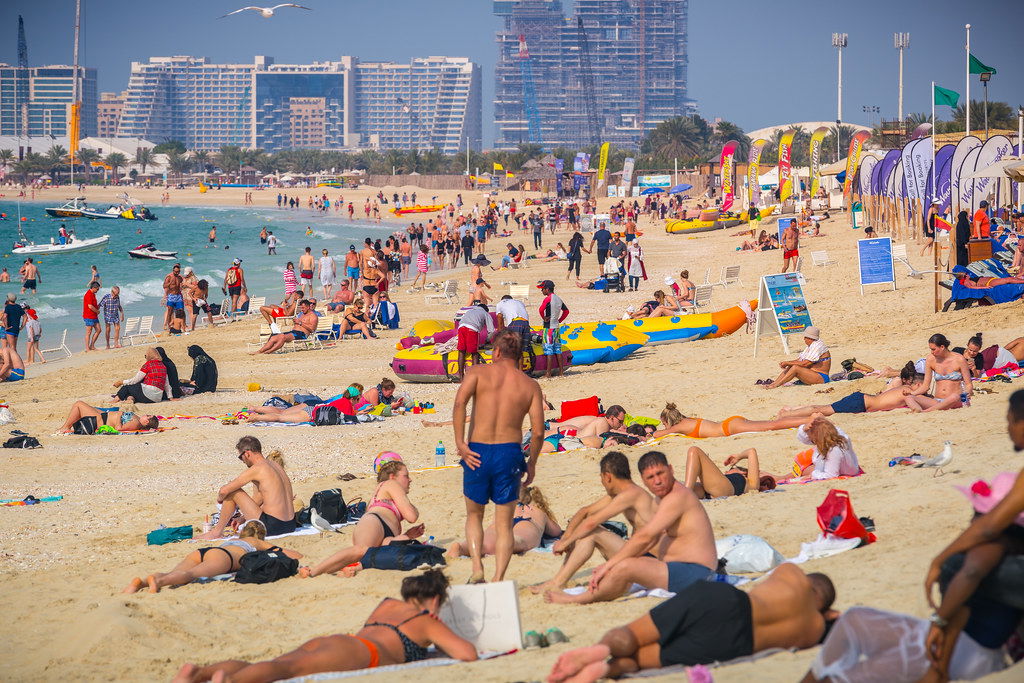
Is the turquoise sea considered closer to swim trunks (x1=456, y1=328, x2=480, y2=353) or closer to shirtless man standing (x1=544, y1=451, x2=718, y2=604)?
swim trunks (x1=456, y1=328, x2=480, y2=353)

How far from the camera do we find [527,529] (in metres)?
6.76

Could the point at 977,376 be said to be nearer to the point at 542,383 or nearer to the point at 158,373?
the point at 542,383

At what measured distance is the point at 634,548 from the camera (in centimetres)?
544

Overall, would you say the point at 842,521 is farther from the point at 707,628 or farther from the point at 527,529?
the point at 527,529

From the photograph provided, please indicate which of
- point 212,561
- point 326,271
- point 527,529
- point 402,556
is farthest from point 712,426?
point 326,271

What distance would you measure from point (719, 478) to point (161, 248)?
169ft

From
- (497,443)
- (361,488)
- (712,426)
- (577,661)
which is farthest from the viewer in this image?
(712,426)

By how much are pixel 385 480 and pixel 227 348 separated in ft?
37.3

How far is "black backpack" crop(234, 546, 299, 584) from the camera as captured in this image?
6547 millimetres

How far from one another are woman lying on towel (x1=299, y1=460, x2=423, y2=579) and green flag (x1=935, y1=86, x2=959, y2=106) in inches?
851

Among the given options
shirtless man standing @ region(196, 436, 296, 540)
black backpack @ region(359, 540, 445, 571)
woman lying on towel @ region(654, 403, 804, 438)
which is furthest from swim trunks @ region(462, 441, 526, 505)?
woman lying on towel @ region(654, 403, 804, 438)

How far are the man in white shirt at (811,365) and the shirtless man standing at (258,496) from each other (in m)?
6.02

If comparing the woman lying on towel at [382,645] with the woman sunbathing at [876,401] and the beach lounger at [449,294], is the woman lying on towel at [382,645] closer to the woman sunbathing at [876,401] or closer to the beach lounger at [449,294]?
the woman sunbathing at [876,401]

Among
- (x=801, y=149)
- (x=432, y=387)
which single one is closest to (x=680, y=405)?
(x=432, y=387)
